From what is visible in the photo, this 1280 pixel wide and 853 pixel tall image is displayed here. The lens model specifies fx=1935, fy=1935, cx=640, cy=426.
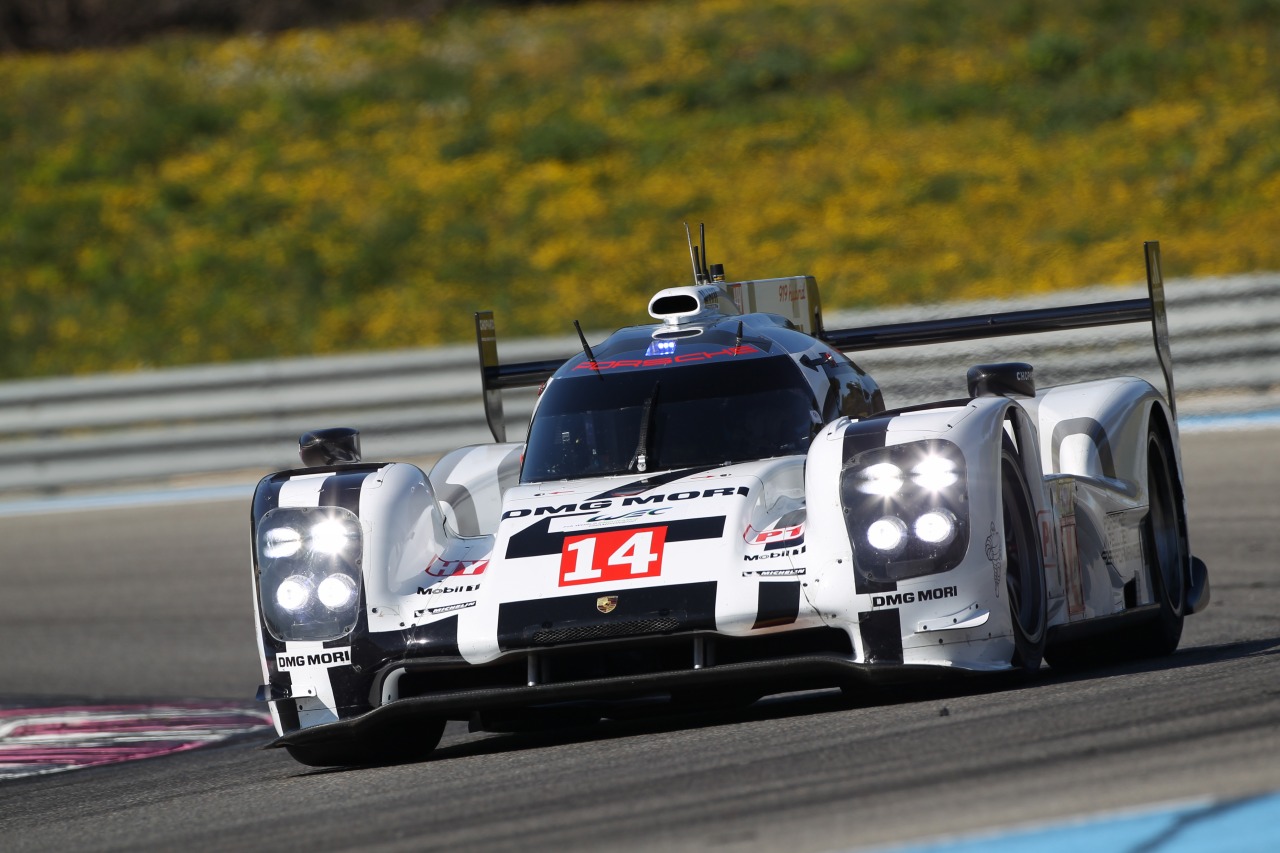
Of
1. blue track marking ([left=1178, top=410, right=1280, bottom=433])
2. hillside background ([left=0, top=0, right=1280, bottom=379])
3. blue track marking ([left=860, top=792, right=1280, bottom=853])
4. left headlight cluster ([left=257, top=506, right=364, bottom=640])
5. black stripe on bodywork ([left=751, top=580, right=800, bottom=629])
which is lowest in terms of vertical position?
blue track marking ([left=1178, top=410, right=1280, bottom=433])

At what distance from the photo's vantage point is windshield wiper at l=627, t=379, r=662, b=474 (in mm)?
6766

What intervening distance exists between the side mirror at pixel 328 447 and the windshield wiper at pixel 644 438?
41.4 inches

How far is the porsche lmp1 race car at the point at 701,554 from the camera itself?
18.4 ft

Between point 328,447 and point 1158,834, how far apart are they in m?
4.11

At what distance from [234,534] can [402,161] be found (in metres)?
13.2

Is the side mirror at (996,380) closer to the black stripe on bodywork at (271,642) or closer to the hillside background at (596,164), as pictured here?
the black stripe on bodywork at (271,642)

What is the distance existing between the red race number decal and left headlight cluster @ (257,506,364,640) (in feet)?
2.35

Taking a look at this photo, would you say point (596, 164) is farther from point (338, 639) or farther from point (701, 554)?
point (701, 554)

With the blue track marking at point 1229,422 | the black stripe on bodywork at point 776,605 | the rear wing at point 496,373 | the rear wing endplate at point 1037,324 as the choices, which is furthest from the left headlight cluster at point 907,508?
the blue track marking at point 1229,422

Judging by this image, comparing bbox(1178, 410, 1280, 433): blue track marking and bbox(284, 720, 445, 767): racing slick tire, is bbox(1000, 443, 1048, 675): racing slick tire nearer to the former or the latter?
bbox(284, 720, 445, 767): racing slick tire

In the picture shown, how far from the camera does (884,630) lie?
5.57m

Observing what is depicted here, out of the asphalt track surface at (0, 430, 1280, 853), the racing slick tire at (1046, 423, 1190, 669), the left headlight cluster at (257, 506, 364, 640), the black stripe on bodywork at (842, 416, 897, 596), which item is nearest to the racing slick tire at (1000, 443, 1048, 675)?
the asphalt track surface at (0, 430, 1280, 853)

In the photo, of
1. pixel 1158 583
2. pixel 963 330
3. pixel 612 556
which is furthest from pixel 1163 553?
pixel 612 556

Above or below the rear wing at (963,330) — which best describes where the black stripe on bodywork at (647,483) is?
below
